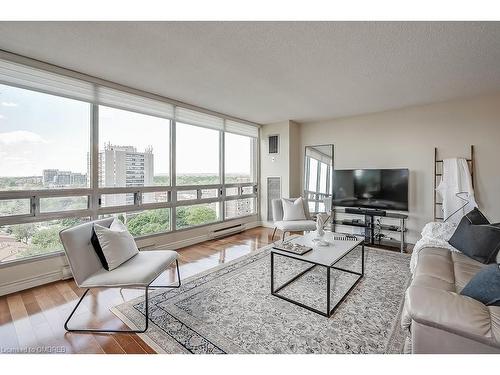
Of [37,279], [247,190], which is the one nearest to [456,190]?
[247,190]

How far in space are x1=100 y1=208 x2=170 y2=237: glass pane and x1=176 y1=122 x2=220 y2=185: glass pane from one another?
609mm

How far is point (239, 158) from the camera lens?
5148mm

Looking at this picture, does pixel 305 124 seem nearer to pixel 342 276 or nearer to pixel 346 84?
pixel 346 84

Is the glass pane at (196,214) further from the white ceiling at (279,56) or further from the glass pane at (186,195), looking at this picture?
the white ceiling at (279,56)

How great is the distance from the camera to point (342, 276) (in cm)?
265

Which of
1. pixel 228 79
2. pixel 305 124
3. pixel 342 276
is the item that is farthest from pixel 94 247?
pixel 305 124

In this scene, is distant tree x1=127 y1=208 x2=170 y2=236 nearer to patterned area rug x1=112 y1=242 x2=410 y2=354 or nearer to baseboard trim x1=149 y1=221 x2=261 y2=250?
baseboard trim x1=149 y1=221 x2=261 y2=250

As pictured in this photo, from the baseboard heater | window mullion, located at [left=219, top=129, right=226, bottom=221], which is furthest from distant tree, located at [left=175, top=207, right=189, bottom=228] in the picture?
window mullion, located at [left=219, top=129, right=226, bottom=221]

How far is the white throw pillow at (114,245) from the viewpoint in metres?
1.97

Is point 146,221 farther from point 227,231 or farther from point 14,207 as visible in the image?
point 227,231

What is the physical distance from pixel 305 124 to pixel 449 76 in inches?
106

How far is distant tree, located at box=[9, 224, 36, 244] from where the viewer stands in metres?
2.44

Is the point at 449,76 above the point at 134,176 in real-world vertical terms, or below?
above
